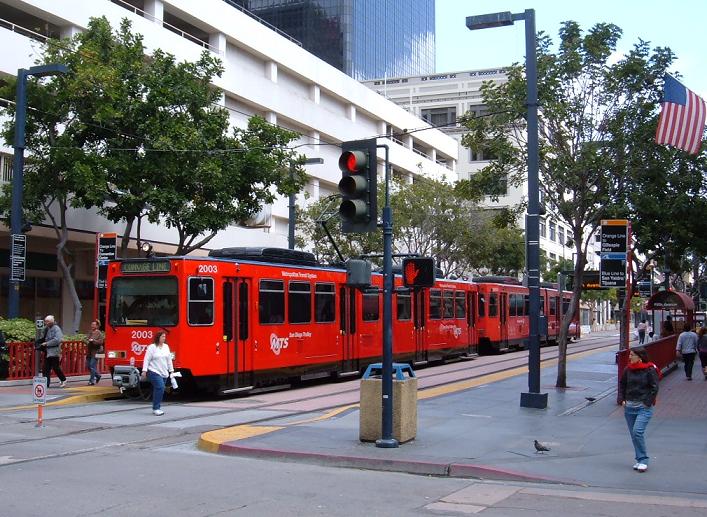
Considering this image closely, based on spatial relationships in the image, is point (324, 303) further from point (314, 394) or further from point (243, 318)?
point (243, 318)

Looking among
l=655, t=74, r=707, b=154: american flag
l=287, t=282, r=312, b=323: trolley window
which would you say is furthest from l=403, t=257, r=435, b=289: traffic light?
l=287, t=282, r=312, b=323: trolley window

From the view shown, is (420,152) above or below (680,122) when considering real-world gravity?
above

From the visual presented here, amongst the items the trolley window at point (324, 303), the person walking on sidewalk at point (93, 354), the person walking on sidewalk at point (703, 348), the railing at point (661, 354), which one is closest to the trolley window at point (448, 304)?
the railing at point (661, 354)

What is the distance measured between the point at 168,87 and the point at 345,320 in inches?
359

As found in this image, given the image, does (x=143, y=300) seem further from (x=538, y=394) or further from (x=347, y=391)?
(x=538, y=394)

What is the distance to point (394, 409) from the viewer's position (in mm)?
11625

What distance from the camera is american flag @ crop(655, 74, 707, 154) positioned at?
16719 millimetres

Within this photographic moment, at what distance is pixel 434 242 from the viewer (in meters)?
46.1

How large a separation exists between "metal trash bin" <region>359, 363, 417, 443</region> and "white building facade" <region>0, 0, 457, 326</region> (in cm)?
1960

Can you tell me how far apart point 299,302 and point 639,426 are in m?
11.4

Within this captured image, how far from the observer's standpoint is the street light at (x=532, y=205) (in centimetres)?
1588

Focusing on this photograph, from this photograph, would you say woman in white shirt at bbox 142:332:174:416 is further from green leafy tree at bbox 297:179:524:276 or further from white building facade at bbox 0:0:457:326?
green leafy tree at bbox 297:179:524:276

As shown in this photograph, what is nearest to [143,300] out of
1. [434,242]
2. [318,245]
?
[318,245]

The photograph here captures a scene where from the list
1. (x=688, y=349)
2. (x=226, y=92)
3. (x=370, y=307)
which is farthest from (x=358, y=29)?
(x=688, y=349)
